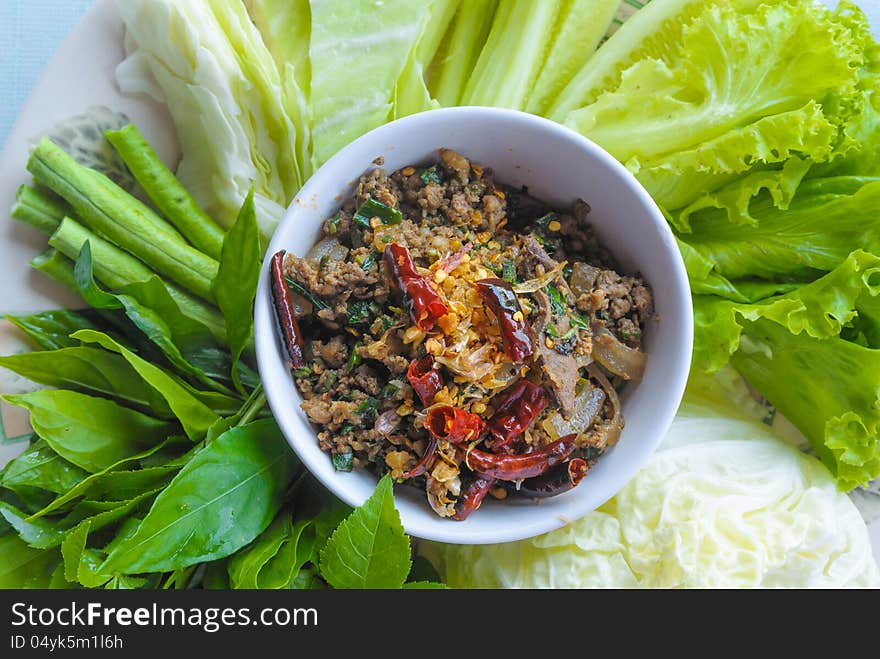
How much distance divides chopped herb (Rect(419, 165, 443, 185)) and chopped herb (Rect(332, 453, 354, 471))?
31.5 inches

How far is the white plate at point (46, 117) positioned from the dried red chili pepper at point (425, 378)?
1.33 m

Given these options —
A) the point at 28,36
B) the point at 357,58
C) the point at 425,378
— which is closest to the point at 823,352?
the point at 425,378

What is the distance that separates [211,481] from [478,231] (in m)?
1.02

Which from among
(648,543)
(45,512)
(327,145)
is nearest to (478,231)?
(327,145)

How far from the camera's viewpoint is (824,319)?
2.24 metres

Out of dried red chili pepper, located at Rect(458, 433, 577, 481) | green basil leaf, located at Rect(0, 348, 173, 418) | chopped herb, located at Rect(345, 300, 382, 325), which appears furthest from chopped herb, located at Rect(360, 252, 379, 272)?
green basil leaf, located at Rect(0, 348, 173, 418)

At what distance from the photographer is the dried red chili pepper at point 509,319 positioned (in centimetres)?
192

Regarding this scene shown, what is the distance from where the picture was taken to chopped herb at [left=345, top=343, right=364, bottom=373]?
205 centimetres

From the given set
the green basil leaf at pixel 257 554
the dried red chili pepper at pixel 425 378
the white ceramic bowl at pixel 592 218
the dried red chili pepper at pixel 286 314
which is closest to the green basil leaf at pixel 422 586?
the white ceramic bowl at pixel 592 218

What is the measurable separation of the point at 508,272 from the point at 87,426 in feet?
4.34

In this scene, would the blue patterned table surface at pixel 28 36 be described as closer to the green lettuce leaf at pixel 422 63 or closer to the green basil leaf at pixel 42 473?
the green lettuce leaf at pixel 422 63

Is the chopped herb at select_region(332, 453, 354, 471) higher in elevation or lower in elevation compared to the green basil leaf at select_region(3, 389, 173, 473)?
higher

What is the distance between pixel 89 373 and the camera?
240cm

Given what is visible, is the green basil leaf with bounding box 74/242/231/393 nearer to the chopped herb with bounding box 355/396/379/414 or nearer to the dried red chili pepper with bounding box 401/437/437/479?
the chopped herb with bounding box 355/396/379/414
